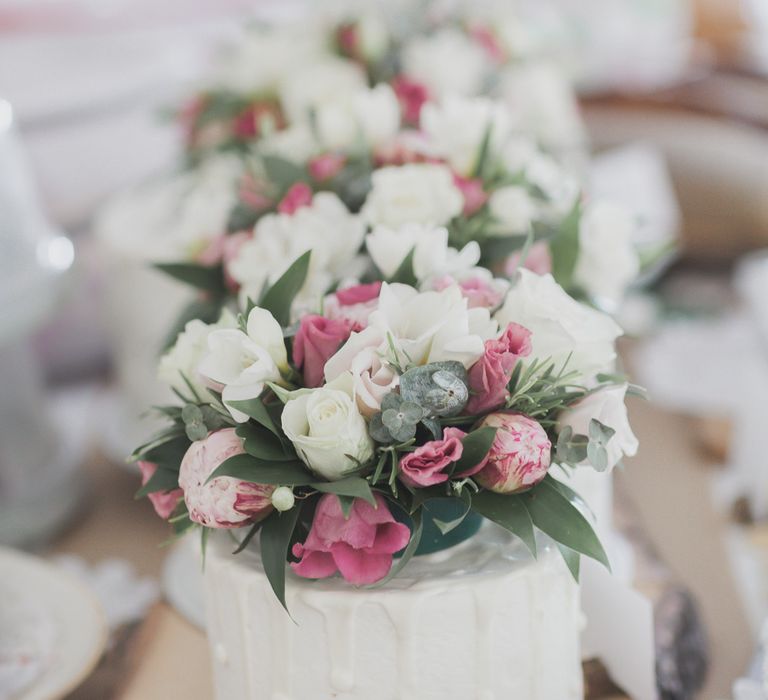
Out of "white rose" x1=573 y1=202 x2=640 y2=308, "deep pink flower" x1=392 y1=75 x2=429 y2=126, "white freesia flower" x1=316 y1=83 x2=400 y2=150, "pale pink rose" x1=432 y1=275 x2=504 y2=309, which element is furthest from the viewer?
"deep pink flower" x1=392 y1=75 x2=429 y2=126

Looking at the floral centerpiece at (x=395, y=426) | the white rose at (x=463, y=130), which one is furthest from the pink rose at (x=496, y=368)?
the white rose at (x=463, y=130)

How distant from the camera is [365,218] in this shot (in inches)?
33.2

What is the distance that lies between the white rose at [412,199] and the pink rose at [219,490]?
0.90 feet

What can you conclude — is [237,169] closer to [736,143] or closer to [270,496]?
[270,496]

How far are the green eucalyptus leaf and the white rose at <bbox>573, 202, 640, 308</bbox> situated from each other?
1.31ft

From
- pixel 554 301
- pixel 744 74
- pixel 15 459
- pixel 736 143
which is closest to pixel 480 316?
pixel 554 301

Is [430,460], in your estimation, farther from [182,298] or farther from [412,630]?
[182,298]

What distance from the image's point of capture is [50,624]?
3.01 ft

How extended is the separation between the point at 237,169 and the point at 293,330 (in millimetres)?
546

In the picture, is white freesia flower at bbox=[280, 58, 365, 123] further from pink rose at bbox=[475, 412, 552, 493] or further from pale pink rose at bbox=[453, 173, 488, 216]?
pink rose at bbox=[475, 412, 552, 493]

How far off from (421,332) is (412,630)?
0.63 feet

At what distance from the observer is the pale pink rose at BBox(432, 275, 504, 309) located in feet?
2.27

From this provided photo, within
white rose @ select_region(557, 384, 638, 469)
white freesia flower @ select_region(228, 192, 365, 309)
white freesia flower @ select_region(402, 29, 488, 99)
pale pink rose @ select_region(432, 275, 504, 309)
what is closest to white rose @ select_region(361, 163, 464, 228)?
white freesia flower @ select_region(228, 192, 365, 309)

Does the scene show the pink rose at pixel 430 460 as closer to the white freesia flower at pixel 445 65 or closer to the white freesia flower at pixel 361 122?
the white freesia flower at pixel 361 122
